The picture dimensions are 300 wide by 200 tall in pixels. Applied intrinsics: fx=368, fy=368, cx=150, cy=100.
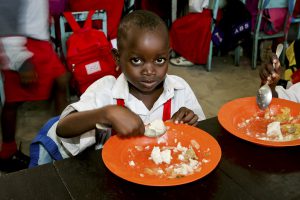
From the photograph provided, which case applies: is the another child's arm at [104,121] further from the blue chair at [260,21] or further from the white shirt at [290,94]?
the blue chair at [260,21]

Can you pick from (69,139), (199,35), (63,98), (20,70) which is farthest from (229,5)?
(69,139)

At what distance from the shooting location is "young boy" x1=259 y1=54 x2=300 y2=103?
148 cm

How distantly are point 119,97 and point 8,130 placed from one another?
137 centimetres

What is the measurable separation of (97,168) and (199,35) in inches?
130

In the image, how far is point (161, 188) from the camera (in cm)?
95

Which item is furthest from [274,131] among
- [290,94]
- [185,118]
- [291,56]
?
[291,56]

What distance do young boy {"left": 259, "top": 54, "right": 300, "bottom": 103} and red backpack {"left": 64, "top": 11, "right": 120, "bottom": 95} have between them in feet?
5.64

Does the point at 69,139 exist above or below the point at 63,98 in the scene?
above

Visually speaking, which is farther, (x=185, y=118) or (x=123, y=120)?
(x=185, y=118)

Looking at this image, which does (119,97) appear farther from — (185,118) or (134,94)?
(185,118)

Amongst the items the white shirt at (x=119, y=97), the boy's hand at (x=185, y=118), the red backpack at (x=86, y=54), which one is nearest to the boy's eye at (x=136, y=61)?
the white shirt at (x=119, y=97)

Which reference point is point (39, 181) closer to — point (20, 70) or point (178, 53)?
point (20, 70)

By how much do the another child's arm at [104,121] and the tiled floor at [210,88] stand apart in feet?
5.05

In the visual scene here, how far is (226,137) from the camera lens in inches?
47.7
